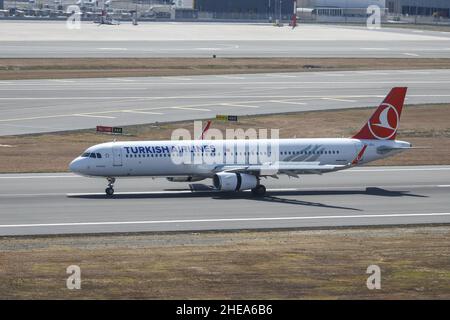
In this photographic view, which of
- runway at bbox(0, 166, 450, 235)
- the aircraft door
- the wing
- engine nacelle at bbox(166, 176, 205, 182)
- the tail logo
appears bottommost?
runway at bbox(0, 166, 450, 235)

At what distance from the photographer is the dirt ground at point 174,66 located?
452 feet

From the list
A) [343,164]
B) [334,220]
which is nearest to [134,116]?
[343,164]

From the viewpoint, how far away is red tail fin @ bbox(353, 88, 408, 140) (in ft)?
237

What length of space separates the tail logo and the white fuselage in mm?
1722

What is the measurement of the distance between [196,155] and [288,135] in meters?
25.7

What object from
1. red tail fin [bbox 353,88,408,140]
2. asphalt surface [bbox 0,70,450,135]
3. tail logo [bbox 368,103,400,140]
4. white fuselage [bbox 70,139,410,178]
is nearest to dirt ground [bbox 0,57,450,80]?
asphalt surface [bbox 0,70,450,135]

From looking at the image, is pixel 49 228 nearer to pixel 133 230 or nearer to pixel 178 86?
pixel 133 230

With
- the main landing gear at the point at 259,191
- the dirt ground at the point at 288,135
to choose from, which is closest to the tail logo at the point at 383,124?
the dirt ground at the point at 288,135

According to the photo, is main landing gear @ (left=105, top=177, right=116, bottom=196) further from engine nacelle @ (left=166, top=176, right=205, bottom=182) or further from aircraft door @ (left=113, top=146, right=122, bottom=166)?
engine nacelle @ (left=166, top=176, right=205, bottom=182)

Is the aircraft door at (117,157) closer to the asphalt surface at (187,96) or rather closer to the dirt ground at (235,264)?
the dirt ground at (235,264)

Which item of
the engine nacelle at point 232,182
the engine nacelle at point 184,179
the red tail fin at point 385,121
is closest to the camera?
the engine nacelle at point 232,182

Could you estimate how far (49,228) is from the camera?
56.1 m

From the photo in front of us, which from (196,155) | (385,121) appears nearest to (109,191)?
(196,155)
